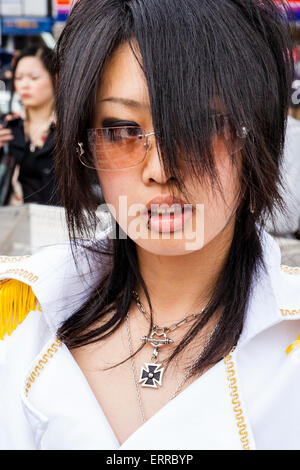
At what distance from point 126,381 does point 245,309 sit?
0.96 feet

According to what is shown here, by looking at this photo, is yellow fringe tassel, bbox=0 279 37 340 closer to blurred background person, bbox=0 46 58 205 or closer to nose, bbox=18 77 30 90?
blurred background person, bbox=0 46 58 205

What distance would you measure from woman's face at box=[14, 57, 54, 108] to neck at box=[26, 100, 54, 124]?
22mm

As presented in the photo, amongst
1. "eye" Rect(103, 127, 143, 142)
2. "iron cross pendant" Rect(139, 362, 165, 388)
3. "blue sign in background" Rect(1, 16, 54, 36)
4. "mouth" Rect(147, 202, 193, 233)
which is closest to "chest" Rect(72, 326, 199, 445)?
"iron cross pendant" Rect(139, 362, 165, 388)

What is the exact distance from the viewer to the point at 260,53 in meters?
0.94

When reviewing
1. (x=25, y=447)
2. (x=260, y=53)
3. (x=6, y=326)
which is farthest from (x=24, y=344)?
(x=260, y=53)

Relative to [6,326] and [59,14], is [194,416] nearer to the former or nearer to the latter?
[6,326]

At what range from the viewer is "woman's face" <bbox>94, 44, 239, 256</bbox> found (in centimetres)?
91

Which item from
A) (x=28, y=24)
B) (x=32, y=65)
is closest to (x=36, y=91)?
(x=32, y=65)

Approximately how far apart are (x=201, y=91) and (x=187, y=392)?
0.55 metres

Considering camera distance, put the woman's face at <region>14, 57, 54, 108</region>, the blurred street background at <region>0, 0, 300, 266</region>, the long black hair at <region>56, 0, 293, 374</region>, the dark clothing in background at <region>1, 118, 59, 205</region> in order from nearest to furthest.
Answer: the long black hair at <region>56, 0, 293, 374</region> < the blurred street background at <region>0, 0, 300, 266</region> < the dark clothing in background at <region>1, 118, 59, 205</region> < the woman's face at <region>14, 57, 54, 108</region>

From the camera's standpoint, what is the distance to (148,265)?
1.17 meters

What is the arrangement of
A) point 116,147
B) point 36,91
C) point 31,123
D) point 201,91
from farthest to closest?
point 31,123, point 36,91, point 116,147, point 201,91

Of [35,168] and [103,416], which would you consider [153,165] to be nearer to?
[103,416]

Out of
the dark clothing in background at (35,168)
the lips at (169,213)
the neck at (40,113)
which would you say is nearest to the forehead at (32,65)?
the neck at (40,113)
